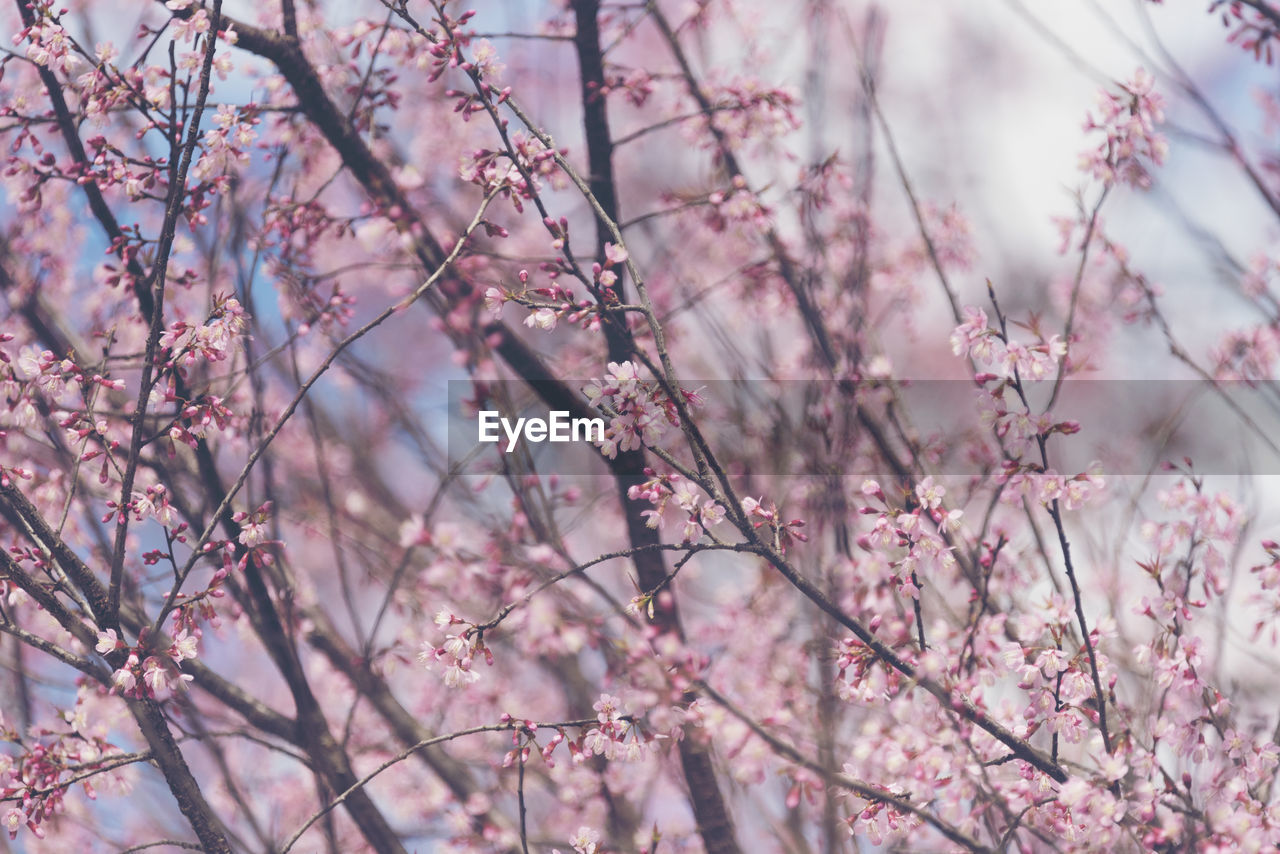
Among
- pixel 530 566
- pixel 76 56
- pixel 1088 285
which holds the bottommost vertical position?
pixel 530 566

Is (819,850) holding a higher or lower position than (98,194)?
lower

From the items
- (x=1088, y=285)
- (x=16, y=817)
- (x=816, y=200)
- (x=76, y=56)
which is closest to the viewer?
(x=16, y=817)

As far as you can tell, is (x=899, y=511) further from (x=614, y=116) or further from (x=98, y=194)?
(x=614, y=116)

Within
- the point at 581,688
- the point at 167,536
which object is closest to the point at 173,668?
the point at 167,536

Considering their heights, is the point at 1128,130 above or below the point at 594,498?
above

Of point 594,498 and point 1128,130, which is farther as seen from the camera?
point 594,498

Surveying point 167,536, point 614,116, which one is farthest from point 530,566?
point 614,116

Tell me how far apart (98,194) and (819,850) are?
Result: 3761 millimetres

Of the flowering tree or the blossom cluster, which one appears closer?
the flowering tree

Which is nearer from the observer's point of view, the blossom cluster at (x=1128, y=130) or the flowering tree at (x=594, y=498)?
the flowering tree at (x=594, y=498)

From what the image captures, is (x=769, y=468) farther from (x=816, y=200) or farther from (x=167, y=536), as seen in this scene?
(x=167, y=536)

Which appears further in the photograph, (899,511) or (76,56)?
(76,56)

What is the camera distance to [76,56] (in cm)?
277

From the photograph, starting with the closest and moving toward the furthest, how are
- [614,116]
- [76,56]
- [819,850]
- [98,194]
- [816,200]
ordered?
[76,56]
[98,194]
[819,850]
[816,200]
[614,116]
